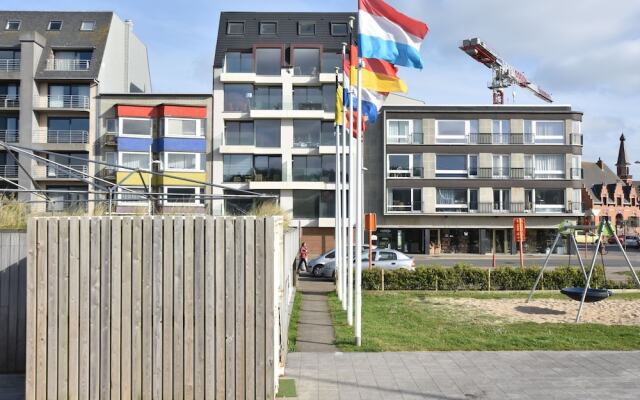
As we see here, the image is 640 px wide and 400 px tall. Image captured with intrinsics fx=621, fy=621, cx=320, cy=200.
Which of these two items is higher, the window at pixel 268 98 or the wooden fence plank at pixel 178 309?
the window at pixel 268 98

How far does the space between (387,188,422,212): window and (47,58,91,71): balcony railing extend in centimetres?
2397

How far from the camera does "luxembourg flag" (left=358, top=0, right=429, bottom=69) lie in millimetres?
11664

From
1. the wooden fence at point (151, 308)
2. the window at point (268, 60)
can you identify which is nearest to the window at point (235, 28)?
the window at point (268, 60)

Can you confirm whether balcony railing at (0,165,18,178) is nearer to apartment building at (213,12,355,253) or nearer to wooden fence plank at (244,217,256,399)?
apartment building at (213,12,355,253)

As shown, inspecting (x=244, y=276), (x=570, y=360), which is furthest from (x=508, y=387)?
(x=244, y=276)

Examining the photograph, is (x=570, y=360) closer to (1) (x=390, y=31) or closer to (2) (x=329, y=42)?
(1) (x=390, y=31)

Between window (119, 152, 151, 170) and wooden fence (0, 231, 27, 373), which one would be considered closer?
wooden fence (0, 231, 27, 373)

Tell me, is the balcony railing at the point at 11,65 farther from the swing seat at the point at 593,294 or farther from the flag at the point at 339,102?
the swing seat at the point at 593,294

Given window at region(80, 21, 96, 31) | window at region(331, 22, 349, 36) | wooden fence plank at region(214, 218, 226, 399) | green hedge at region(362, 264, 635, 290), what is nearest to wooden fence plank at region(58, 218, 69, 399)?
wooden fence plank at region(214, 218, 226, 399)

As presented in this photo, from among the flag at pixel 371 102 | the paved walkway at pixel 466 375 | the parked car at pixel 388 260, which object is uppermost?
the flag at pixel 371 102

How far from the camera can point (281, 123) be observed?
45344mm

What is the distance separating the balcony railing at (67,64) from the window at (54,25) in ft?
11.1

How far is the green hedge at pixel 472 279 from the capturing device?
21.3 m

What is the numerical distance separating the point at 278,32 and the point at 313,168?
10603 millimetres
